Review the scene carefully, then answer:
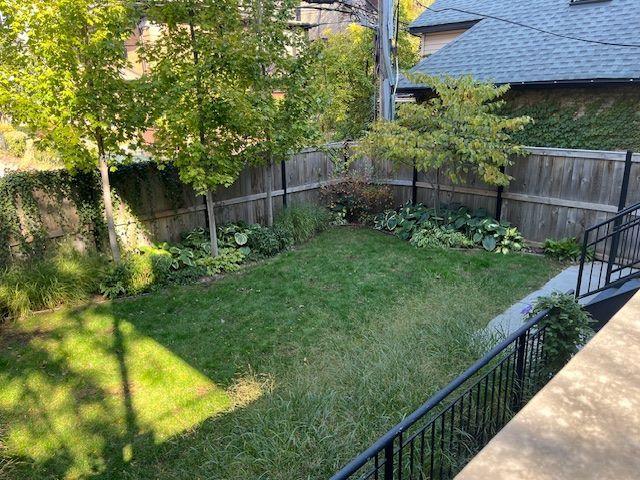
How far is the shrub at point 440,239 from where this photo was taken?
9.09m

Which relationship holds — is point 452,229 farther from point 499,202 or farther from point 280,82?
point 280,82

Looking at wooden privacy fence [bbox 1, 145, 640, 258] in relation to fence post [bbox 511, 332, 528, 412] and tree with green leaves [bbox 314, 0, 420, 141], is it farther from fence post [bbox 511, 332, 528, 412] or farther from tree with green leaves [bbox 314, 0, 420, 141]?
tree with green leaves [bbox 314, 0, 420, 141]

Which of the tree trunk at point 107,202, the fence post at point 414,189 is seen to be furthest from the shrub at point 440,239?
the tree trunk at point 107,202

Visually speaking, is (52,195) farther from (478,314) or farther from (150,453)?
(478,314)

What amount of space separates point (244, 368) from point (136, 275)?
277cm

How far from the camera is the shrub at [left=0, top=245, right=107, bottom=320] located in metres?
6.30

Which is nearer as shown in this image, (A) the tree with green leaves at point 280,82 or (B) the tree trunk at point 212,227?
(A) the tree with green leaves at point 280,82

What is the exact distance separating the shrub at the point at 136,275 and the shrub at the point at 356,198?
171 inches

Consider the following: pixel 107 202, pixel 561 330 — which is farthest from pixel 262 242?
pixel 561 330

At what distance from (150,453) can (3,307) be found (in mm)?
3496

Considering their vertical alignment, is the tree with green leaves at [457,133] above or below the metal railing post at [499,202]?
above

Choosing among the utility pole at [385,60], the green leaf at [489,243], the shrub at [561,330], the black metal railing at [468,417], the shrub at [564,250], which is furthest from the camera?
the utility pole at [385,60]

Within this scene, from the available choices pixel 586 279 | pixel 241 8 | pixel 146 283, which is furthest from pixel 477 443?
pixel 241 8

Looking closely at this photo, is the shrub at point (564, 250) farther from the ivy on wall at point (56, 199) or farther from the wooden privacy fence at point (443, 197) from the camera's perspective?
the ivy on wall at point (56, 199)
